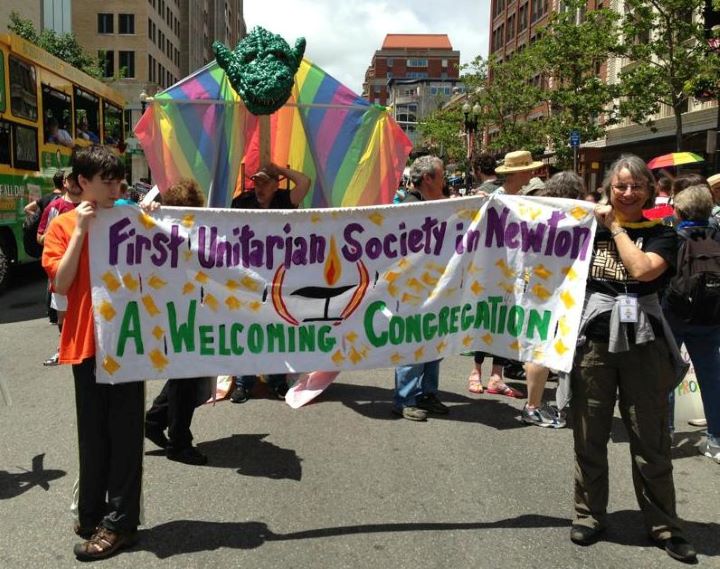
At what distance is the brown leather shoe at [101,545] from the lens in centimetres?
348

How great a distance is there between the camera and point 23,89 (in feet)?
40.3

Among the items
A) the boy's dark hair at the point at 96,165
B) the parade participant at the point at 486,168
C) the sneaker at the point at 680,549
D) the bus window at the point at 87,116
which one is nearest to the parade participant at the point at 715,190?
the parade participant at the point at 486,168

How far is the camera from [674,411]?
5641 millimetres

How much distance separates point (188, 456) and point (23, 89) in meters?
9.62

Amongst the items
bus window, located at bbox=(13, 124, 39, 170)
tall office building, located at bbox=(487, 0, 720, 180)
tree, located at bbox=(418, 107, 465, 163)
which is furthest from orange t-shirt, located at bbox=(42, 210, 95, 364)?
tree, located at bbox=(418, 107, 465, 163)

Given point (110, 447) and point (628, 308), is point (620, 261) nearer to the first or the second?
point (628, 308)

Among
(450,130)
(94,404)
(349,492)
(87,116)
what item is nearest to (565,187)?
(349,492)

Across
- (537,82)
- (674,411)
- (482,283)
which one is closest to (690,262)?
(674,411)

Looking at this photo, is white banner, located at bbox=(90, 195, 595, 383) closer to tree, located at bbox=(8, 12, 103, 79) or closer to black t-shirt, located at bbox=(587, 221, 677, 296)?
black t-shirt, located at bbox=(587, 221, 677, 296)

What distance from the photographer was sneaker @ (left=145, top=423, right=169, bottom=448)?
5020 millimetres

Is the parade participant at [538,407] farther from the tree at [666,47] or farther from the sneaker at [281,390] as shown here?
the tree at [666,47]

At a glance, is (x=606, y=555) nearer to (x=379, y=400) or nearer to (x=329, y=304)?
(x=329, y=304)

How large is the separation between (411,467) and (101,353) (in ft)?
7.12

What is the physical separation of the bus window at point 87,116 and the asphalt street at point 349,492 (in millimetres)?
10171
